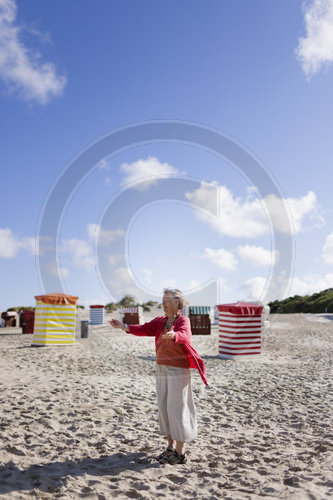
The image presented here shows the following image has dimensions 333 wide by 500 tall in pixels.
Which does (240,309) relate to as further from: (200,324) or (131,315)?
(131,315)

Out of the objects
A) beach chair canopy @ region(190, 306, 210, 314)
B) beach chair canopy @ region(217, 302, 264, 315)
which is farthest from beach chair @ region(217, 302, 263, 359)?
beach chair canopy @ region(190, 306, 210, 314)

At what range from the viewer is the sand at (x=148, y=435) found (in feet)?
12.9

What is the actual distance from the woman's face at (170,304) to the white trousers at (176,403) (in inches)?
24.0

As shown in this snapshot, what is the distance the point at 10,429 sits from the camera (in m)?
5.45

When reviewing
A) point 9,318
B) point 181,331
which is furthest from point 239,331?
point 9,318

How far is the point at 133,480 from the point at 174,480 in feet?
1.40

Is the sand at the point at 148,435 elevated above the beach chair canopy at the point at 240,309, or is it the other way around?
the beach chair canopy at the point at 240,309

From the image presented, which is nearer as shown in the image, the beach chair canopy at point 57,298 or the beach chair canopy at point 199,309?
the beach chair canopy at point 57,298

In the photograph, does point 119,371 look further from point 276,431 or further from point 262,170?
point 262,170

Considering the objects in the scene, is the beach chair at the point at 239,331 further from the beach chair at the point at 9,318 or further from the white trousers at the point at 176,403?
the beach chair at the point at 9,318

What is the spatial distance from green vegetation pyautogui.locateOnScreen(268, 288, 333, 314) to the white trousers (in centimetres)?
3817

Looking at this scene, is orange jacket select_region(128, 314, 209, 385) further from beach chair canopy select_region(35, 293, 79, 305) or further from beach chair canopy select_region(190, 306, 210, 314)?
A: beach chair canopy select_region(190, 306, 210, 314)

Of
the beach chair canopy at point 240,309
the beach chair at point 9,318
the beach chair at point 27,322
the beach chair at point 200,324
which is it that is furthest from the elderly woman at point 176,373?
the beach chair at point 9,318

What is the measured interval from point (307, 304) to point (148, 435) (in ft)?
146
